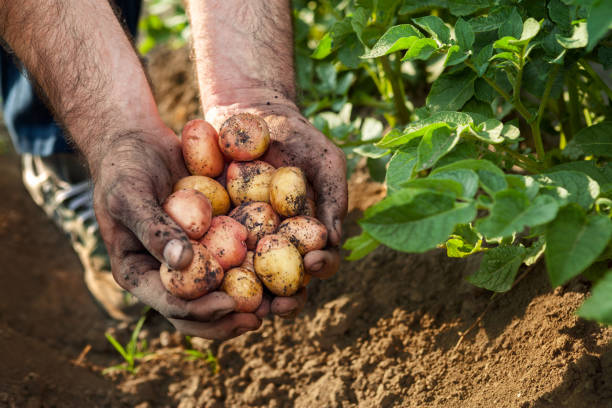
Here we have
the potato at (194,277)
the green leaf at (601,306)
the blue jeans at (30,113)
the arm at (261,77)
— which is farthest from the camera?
the blue jeans at (30,113)

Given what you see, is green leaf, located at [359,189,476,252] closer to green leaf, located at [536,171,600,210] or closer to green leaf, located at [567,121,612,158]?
green leaf, located at [536,171,600,210]

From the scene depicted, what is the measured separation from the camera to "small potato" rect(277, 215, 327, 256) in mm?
1685

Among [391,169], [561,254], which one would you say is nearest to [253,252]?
[391,169]

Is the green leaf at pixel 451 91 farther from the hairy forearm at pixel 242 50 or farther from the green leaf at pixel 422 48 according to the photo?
the hairy forearm at pixel 242 50

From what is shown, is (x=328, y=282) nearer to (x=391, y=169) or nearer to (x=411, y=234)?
(x=391, y=169)

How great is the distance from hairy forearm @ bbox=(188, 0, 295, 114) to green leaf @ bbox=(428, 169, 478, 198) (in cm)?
117

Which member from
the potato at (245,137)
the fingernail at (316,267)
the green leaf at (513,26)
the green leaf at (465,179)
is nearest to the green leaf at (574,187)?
the green leaf at (465,179)

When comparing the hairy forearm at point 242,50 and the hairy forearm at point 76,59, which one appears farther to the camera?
the hairy forearm at point 242,50

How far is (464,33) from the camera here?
1476 mm

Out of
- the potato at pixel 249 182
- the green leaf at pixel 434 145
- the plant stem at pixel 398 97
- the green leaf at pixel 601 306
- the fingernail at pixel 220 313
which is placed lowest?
the plant stem at pixel 398 97

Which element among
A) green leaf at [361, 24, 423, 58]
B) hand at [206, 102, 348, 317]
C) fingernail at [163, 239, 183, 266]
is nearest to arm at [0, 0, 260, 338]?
fingernail at [163, 239, 183, 266]

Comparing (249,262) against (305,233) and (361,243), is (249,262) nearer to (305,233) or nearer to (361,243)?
(305,233)

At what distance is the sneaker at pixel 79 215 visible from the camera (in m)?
3.03

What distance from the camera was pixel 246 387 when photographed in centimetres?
213
